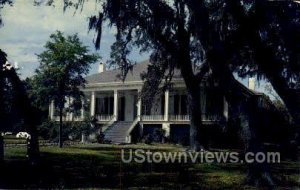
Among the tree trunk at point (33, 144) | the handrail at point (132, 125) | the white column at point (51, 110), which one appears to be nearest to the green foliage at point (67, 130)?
the white column at point (51, 110)

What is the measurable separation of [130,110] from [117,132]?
3.68m

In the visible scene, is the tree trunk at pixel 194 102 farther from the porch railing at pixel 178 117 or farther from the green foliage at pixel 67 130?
the porch railing at pixel 178 117

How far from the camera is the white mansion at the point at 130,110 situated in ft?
119

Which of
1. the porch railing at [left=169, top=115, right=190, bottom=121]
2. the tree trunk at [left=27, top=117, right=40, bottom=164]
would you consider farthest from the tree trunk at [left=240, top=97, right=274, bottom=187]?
the porch railing at [left=169, top=115, right=190, bottom=121]

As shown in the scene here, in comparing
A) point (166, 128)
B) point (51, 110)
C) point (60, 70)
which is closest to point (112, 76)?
point (166, 128)

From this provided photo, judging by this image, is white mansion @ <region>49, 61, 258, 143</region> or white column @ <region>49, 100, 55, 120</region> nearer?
white column @ <region>49, 100, 55, 120</region>

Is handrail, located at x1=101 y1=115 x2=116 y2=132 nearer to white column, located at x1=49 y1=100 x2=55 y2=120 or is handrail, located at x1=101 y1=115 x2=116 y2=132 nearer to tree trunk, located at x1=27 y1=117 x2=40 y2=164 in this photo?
white column, located at x1=49 y1=100 x2=55 y2=120

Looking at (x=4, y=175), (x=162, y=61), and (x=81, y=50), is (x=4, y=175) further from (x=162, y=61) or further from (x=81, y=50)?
(x=162, y=61)

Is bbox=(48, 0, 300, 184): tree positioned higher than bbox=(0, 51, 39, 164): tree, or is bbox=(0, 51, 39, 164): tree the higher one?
bbox=(48, 0, 300, 184): tree

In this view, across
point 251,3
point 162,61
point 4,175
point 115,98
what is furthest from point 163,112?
point 4,175

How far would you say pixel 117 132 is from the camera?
36969mm

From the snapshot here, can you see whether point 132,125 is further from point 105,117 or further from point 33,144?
point 33,144

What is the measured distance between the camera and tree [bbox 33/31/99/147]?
66.2 feet

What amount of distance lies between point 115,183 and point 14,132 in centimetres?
843
